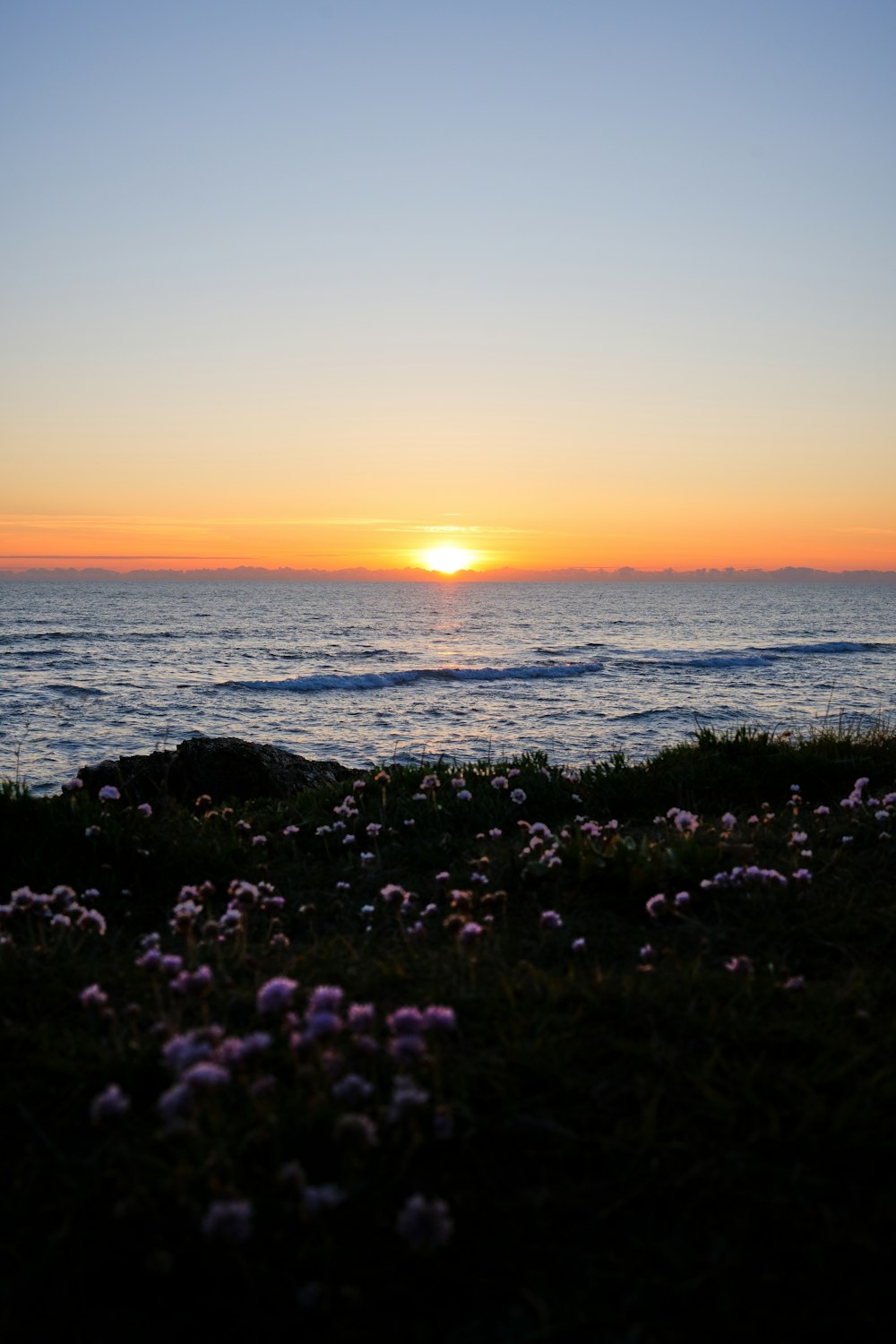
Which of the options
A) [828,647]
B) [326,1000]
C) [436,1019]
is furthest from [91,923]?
[828,647]

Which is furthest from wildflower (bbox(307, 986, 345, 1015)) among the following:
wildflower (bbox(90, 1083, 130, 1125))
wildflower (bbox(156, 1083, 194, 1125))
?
wildflower (bbox(90, 1083, 130, 1125))

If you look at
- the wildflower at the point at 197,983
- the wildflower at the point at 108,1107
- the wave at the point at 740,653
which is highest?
the wildflower at the point at 197,983

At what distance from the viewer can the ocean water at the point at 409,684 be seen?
26156 mm

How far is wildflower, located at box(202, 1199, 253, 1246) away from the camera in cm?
210

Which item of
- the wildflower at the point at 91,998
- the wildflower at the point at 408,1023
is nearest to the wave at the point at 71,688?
the wildflower at the point at 91,998

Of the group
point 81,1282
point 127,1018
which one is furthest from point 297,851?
point 81,1282

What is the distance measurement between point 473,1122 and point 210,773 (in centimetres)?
857

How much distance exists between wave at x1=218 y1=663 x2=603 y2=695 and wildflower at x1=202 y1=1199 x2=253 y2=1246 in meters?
36.3

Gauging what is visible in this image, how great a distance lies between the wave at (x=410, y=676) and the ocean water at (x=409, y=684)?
0.50 feet

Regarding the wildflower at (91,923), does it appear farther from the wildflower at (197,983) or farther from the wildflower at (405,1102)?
the wildflower at (405,1102)

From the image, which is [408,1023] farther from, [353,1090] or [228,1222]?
[228,1222]

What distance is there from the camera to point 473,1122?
266 centimetres

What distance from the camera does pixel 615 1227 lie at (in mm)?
2365

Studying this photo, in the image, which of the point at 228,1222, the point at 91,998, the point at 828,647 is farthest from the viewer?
the point at 828,647
